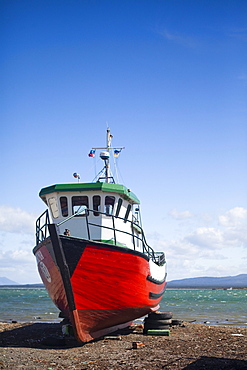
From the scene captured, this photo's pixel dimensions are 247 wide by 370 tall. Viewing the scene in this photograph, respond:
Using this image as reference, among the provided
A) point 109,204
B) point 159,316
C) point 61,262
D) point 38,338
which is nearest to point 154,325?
point 159,316

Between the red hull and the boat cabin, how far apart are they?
4.88 ft

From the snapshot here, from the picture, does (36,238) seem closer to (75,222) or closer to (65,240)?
(75,222)

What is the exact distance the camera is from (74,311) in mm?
10469

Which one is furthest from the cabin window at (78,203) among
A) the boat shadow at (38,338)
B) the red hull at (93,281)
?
the boat shadow at (38,338)

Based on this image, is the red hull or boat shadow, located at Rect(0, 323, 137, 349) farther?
boat shadow, located at Rect(0, 323, 137, 349)

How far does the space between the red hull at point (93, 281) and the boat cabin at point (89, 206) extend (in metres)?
1.49

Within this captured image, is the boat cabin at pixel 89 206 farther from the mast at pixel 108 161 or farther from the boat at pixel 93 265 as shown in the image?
the mast at pixel 108 161

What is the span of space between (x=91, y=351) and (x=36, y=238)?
435 centimetres

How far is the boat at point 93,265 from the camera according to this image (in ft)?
33.7

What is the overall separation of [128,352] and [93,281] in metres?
1.88

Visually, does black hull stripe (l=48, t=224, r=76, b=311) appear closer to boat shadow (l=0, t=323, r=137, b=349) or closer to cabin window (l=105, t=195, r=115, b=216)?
boat shadow (l=0, t=323, r=137, b=349)

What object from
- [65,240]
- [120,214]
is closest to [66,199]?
[120,214]

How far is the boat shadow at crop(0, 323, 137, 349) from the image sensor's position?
1106cm

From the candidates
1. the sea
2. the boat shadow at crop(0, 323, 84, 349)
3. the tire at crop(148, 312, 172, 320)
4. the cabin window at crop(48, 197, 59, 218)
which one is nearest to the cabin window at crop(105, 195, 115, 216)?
the cabin window at crop(48, 197, 59, 218)
